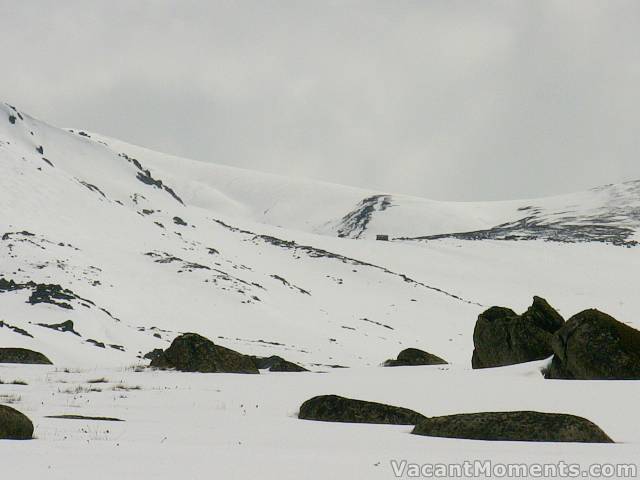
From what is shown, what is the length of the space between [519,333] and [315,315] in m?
32.3

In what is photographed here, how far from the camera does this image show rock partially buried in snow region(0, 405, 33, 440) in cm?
772

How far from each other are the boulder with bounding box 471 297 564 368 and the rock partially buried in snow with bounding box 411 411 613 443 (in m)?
11.0

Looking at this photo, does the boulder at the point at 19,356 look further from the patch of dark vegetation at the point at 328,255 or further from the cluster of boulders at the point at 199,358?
the patch of dark vegetation at the point at 328,255

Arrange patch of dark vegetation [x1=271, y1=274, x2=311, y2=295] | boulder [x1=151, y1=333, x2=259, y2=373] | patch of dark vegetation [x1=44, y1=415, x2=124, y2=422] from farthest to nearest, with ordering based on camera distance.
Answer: patch of dark vegetation [x1=271, y1=274, x2=311, y2=295], boulder [x1=151, y1=333, x2=259, y2=373], patch of dark vegetation [x1=44, y1=415, x2=124, y2=422]

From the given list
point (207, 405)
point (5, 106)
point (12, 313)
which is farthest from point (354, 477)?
point (5, 106)

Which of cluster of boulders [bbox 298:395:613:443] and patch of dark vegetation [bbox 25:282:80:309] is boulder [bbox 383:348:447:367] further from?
patch of dark vegetation [bbox 25:282:80:309]

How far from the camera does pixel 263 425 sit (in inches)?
398

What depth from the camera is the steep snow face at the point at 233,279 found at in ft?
123

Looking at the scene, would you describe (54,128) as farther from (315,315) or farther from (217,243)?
(315,315)

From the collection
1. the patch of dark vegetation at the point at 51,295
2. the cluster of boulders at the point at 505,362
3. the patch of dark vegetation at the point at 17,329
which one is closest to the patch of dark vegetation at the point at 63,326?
the patch of dark vegetation at the point at 17,329

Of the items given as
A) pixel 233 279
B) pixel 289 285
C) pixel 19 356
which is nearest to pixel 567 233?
pixel 289 285

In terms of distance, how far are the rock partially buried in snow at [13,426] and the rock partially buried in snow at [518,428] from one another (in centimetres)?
519

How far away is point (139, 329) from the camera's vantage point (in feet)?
126

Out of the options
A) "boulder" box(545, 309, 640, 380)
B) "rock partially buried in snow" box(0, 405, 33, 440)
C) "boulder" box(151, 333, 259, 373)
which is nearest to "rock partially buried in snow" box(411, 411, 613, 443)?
"rock partially buried in snow" box(0, 405, 33, 440)
